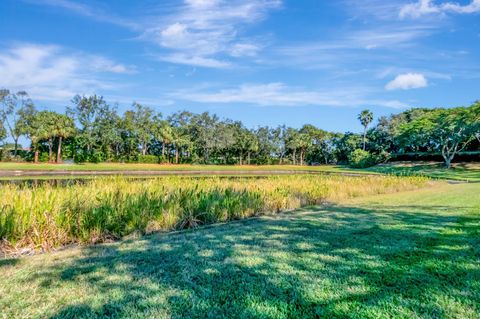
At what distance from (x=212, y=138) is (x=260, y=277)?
49.1m

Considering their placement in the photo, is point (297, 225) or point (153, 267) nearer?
point (153, 267)

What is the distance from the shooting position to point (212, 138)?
5200cm

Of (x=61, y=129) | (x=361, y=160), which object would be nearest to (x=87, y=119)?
(x=61, y=129)

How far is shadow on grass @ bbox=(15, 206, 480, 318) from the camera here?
2652 millimetres

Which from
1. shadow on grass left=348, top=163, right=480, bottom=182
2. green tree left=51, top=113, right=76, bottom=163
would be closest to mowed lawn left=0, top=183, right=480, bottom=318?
shadow on grass left=348, top=163, right=480, bottom=182

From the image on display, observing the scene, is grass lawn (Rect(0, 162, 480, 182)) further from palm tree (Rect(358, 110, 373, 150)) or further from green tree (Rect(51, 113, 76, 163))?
palm tree (Rect(358, 110, 373, 150))

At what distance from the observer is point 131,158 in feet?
152

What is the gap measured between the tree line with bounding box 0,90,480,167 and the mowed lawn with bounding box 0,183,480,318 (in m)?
36.7

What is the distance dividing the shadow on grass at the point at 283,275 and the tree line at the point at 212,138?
36.5 m

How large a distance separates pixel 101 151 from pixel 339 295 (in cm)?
4699

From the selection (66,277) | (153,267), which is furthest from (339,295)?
(66,277)

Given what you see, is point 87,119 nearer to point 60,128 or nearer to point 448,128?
point 60,128

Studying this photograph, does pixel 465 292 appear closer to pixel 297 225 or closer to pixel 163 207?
pixel 297 225

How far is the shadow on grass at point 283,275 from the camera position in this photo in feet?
8.70
